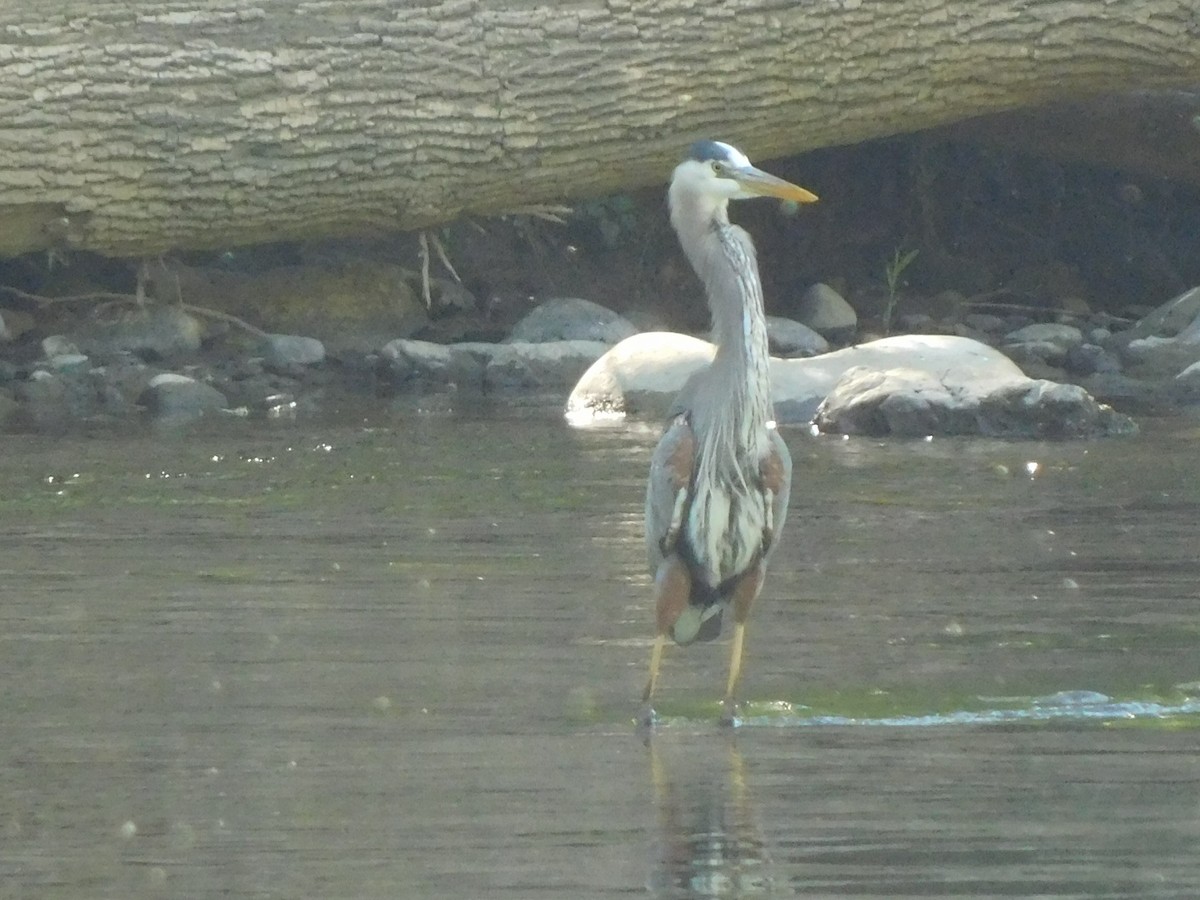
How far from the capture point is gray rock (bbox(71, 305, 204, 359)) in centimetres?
1418

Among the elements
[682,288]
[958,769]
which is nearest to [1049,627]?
[958,769]

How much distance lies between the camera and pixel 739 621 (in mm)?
6039

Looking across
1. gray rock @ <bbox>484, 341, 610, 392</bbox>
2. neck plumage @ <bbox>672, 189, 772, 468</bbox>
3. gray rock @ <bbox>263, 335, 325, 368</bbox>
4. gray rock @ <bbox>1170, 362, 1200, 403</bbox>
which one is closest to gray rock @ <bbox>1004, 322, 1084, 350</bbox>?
gray rock @ <bbox>1170, 362, 1200, 403</bbox>

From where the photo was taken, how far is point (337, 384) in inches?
559

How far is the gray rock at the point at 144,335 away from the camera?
1418 cm

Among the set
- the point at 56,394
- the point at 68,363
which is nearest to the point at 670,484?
the point at 56,394

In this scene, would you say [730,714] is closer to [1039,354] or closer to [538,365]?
[538,365]

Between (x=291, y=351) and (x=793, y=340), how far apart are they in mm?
3237

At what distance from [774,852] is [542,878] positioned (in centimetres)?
47

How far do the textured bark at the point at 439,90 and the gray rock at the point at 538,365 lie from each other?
1.20 m

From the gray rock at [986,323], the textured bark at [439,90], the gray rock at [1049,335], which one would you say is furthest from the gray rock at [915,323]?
the textured bark at [439,90]

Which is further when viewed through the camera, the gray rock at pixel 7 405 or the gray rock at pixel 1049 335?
the gray rock at pixel 1049 335

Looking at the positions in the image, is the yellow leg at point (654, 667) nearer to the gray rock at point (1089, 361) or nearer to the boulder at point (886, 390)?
the boulder at point (886, 390)

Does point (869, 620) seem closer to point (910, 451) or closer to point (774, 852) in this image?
point (774, 852)
